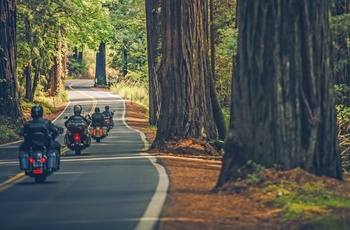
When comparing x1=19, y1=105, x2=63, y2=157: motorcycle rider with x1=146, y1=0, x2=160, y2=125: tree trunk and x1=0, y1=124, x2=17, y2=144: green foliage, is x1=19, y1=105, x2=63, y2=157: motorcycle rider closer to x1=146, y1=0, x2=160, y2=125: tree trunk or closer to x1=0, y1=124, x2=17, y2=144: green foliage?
x1=0, y1=124, x2=17, y2=144: green foliage

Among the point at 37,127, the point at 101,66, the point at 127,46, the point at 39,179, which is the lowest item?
the point at 101,66

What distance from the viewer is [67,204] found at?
42.0ft

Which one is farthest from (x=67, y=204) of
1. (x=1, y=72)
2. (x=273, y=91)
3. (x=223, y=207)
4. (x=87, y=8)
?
(x=87, y=8)

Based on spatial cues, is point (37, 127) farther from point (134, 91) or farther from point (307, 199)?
point (134, 91)

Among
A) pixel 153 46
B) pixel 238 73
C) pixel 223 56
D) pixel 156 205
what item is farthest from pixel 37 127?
pixel 153 46

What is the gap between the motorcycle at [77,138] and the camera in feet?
86.3

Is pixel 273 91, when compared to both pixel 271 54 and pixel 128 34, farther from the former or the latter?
pixel 128 34

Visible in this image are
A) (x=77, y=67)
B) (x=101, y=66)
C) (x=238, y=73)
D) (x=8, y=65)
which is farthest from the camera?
(x=77, y=67)

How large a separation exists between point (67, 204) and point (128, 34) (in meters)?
78.1

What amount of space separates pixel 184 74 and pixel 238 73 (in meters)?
13.0

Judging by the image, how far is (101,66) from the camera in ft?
351

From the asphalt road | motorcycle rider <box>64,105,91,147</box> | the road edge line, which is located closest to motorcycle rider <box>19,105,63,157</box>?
the asphalt road

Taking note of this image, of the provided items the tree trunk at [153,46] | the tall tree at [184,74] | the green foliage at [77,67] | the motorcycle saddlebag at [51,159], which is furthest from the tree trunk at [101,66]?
the motorcycle saddlebag at [51,159]

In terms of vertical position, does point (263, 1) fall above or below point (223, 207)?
above
